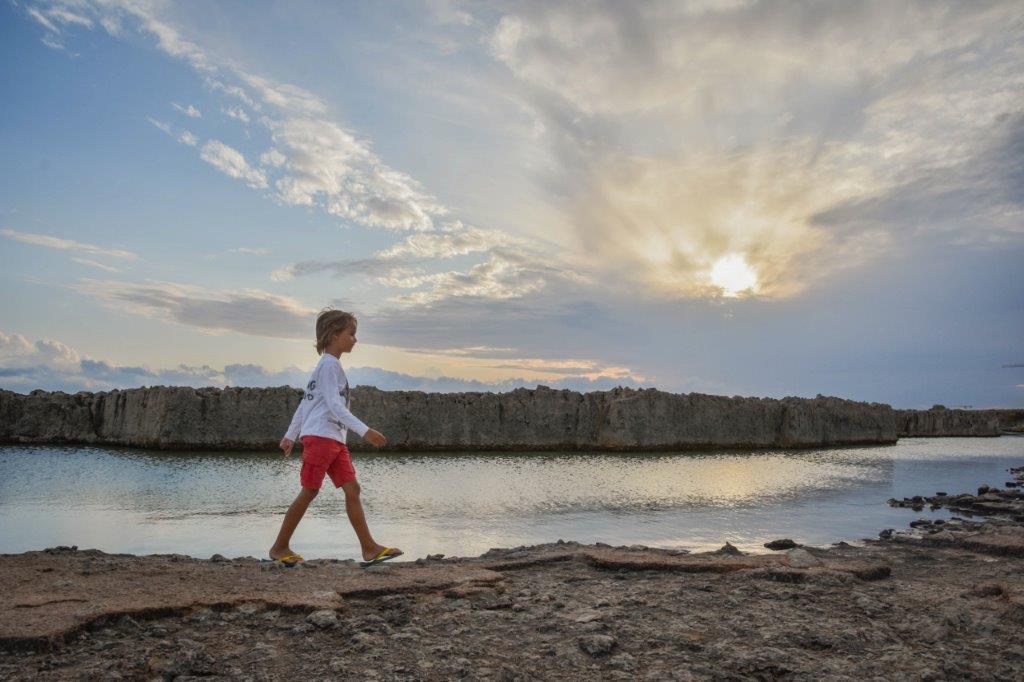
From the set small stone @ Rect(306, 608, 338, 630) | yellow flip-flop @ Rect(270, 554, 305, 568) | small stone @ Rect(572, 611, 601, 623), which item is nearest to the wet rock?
small stone @ Rect(572, 611, 601, 623)

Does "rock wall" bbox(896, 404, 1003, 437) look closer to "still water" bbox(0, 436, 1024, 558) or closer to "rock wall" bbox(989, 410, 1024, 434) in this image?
"rock wall" bbox(989, 410, 1024, 434)

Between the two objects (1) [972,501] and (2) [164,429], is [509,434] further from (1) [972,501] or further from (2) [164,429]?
(1) [972,501]

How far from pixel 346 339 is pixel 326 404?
443mm

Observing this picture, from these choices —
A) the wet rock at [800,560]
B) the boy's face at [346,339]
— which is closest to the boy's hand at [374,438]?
the boy's face at [346,339]

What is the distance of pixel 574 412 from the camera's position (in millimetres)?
11703

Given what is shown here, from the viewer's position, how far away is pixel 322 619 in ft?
7.97

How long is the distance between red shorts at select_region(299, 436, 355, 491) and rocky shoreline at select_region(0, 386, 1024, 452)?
6.48m

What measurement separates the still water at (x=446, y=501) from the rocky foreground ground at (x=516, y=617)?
0.83 metres

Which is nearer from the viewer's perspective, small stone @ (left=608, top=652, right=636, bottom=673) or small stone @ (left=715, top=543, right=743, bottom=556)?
small stone @ (left=608, top=652, right=636, bottom=673)

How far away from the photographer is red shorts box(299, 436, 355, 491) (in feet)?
12.5

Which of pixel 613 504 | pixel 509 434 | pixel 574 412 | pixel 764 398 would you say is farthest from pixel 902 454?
pixel 613 504

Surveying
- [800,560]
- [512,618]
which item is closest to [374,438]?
[512,618]

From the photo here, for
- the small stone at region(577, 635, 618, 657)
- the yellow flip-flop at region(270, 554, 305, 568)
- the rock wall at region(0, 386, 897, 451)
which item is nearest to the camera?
the small stone at region(577, 635, 618, 657)

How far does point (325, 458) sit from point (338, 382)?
457 mm
